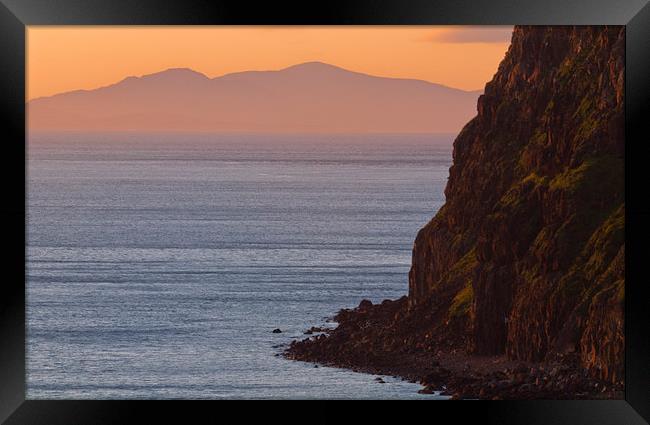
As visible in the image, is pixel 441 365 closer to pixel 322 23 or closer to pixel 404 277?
pixel 404 277

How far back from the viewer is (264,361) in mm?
114562

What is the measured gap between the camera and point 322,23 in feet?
43.6

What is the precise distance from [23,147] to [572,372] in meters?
74.0

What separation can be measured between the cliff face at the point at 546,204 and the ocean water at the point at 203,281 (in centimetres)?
1200

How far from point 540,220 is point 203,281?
63.4 metres

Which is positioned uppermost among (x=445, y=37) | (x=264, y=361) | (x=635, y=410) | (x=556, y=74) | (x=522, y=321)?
(x=445, y=37)

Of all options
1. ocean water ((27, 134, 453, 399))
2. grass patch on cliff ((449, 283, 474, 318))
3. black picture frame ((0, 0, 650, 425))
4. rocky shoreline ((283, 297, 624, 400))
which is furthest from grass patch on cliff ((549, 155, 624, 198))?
black picture frame ((0, 0, 650, 425))

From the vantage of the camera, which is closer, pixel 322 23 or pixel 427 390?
pixel 322 23

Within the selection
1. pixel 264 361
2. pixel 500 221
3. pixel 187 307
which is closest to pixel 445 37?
pixel 187 307

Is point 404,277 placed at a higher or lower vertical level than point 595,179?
lower

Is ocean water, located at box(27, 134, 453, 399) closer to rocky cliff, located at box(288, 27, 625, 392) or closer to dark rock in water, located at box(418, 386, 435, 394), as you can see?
dark rock in water, located at box(418, 386, 435, 394)

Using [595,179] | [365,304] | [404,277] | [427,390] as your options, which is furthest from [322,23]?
[404,277]

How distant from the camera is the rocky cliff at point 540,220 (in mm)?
83750

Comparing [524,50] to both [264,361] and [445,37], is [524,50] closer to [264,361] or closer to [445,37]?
[264,361]
